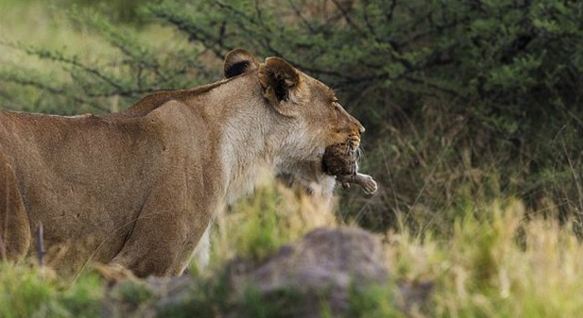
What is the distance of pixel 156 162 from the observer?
5965 millimetres

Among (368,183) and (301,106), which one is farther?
(368,183)

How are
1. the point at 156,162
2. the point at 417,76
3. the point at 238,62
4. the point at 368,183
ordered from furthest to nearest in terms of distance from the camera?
1. the point at 417,76
2. the point at 368,183
3. the point at 238,62
4. the point at 156,162

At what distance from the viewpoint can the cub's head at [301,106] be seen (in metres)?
6.34

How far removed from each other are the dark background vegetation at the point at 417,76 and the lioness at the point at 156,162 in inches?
92.1

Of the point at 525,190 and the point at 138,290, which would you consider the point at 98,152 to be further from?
the point at 525,190

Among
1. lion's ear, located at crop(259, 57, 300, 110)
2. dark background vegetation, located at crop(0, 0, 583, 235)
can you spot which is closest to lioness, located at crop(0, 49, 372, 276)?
lion's ear, located at crop(259, 57, 300, 110)

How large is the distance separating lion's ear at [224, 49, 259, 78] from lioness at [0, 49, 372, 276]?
3 centimetres

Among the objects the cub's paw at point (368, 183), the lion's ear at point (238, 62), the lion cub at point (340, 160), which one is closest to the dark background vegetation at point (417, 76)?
the cub's paw at point (368, 183)

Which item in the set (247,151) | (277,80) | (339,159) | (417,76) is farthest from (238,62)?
(417,76)

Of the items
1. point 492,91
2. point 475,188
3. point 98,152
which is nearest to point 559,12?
point 492,91

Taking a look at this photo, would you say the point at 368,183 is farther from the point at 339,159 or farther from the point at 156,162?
the point at 156,162

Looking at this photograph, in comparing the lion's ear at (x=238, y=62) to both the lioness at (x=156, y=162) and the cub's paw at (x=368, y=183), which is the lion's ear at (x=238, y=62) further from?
the cub's paw at (x=368, y=183)

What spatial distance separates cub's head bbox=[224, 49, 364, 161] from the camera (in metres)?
6.34

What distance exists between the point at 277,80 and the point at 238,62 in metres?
0.36
